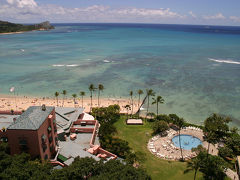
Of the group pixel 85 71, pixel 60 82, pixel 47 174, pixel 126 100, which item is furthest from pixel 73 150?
pixel 85 71

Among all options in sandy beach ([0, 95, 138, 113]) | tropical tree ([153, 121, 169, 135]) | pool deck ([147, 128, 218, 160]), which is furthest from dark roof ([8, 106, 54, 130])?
sandy beach ([0, 95, 138, 113])

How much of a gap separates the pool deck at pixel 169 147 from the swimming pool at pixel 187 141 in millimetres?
775

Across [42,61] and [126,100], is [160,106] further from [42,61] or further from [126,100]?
[42,61]

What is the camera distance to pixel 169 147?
1560 inches

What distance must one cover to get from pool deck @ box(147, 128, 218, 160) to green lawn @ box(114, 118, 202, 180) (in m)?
1.15

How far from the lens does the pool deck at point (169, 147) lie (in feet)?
123

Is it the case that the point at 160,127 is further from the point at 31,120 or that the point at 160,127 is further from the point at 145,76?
the point at 145,76

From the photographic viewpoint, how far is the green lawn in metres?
32.8

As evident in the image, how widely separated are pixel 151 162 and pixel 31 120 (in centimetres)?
2126

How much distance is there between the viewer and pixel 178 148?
39.3m

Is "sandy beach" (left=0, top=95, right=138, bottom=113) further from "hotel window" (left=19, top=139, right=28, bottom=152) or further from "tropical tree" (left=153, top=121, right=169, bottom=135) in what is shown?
"hotel window" (left=19, top=139, right=28, bottom=152)

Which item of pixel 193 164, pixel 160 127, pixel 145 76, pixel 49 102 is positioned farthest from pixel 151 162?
pixel 145 76

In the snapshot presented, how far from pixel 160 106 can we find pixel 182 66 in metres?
46.9

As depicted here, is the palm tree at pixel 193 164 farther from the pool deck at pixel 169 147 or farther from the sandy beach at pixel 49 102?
the sandy beach at pixel 49 102
